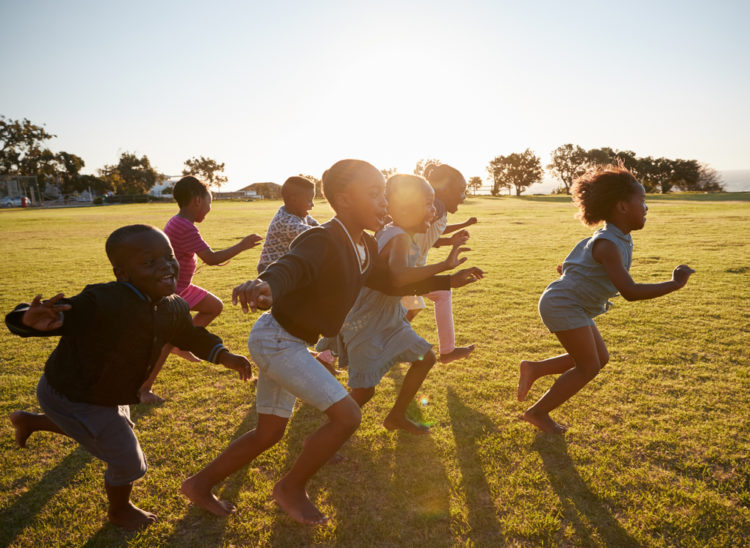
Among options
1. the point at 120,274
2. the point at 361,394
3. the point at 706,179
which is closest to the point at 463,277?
the point at 361,394

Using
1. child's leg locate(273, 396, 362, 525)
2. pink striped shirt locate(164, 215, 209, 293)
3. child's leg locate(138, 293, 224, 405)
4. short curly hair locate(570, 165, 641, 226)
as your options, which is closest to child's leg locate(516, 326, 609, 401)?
short curly hair locate(570, 165, 641, 226)

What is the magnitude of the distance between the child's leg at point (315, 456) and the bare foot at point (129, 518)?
30.2 inches

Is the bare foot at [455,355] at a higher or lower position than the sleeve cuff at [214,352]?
lower

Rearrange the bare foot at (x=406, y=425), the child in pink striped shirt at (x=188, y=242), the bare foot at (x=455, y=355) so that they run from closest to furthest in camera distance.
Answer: the bare foot at (x=406, y=425), the child in pink striped shirt at (x=188, y=242), the bare foot at (x=455, y=355)

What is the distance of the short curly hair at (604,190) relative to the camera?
3230 mm

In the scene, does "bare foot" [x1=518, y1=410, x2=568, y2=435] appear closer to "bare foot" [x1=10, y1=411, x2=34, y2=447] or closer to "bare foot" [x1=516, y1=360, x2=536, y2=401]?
"bare foot" [x1=516, y1=360, x2=536, y2=401]

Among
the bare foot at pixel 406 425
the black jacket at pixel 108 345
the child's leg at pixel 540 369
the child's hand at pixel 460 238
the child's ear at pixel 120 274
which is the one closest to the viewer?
the black jacket at pixel 108 345

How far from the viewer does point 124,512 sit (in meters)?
2.47

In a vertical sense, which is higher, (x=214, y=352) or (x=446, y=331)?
(x=214, y=352)

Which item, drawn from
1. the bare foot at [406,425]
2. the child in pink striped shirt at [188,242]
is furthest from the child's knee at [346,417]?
the child in pink striped shirt at [188,242]

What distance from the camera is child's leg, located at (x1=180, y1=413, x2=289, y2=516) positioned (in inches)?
94.7

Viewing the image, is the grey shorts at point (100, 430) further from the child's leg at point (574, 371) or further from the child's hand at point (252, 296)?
the child's leg at point (574, 371)

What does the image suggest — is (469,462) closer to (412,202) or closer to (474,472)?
(474,472)

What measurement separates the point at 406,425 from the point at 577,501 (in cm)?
126
